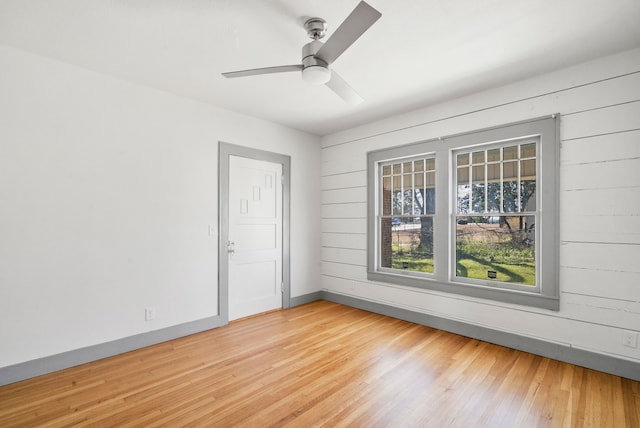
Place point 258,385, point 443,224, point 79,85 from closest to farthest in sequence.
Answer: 1. point 258,385
2. point 79,85
3. point 443,224

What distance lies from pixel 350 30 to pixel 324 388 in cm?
253

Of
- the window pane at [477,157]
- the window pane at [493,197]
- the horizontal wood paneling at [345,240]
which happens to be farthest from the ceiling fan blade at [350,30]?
the horizontal wood paneling at [345,240]

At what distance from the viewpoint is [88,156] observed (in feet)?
9.64

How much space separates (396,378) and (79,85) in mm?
3863

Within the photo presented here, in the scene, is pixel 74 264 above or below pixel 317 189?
below

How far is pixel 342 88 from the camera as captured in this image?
250cm

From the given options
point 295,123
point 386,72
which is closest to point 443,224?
point 386,72

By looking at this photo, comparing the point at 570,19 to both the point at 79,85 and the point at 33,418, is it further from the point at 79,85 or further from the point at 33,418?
the point at 33,418

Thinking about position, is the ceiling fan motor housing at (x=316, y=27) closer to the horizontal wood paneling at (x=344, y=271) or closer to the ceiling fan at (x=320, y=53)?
the ceiling fan at (x=320, y=53)

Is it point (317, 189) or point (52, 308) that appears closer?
point (52, 308)

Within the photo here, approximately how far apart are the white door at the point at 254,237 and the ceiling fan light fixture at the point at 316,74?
2089mm

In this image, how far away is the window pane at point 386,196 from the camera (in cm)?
449

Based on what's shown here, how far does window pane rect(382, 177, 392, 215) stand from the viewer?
4494 mm

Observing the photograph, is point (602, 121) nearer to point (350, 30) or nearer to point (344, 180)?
point (350, 30)
